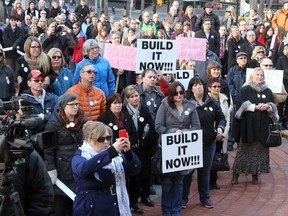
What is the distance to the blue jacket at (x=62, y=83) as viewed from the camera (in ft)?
31.2

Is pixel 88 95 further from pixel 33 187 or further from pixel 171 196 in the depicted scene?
pixel 33 187

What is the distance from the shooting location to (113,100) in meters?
8.27

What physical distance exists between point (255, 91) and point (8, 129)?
677cm

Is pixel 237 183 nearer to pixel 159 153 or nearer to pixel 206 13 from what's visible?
pixel 159 153

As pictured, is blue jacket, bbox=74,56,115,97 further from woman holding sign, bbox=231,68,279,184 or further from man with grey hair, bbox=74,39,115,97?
woman holding sign, bbox=231,68,279,184

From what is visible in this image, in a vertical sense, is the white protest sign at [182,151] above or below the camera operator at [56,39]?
below

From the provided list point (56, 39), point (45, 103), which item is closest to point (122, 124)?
point (45, 103)

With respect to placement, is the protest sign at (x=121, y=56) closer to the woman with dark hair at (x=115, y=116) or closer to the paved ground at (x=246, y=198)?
the paved ground at (x=246, y=198)

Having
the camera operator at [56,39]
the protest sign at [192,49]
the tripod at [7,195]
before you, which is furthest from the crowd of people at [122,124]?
the camera operator at [56,39]

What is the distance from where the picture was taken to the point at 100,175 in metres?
6.45

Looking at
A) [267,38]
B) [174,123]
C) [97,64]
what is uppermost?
[267,38]

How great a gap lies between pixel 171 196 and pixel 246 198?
182 centimetres

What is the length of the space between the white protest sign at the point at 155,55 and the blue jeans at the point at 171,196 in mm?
2809

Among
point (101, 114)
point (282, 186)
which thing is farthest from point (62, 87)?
point (282, 186)
